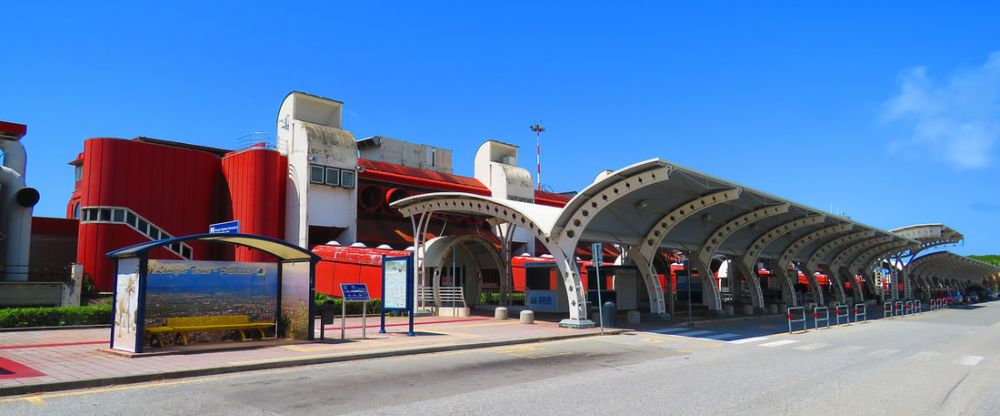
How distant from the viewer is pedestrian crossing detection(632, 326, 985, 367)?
15.4 m

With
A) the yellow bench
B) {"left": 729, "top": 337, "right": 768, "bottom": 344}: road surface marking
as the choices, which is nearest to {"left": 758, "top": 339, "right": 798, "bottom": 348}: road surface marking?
{"left": 729, "top": 337, "right": 768, "bottom": 344}: road surface marking

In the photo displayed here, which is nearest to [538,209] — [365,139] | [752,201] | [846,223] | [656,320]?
[656,320]

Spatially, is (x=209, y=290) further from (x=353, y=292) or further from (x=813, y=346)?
(x=813, y=346)

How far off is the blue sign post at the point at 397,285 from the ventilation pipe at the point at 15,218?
20.5 metres

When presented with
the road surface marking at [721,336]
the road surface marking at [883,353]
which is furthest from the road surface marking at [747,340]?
the road surface marking at [883,353]

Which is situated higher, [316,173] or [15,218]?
[316,173]

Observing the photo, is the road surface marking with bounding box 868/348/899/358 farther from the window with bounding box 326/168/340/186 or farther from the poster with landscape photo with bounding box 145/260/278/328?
the window with bounding box 326/168/340/186

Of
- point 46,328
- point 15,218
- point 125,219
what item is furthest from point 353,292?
point 125,219

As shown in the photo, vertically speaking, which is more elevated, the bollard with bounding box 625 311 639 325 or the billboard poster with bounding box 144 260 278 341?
the billboard poster with bounding box 144 260 278 341

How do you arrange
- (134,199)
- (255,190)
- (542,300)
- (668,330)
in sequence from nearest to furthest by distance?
(668,330), (542,300), (134,199), (255,190)

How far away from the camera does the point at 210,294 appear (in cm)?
1526

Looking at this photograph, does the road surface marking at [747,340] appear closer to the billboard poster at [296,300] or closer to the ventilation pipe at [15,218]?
the billboard poster at [296,300]

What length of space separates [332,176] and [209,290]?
1008 inches

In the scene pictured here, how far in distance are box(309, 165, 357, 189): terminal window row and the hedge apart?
61.6 ft
